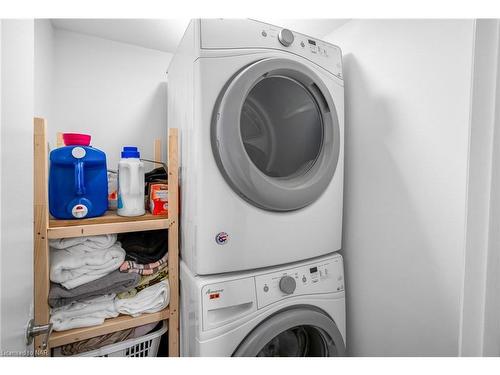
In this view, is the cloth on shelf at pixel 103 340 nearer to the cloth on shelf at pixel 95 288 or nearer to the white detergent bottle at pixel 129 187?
the cloth on shelf at pixel 95 288

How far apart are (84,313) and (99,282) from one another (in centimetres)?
14

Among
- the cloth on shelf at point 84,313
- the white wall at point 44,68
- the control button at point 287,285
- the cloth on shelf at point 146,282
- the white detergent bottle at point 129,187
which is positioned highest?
the white wall at point 44,68

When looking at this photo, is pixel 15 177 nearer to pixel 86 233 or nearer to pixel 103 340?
pixel 86 233

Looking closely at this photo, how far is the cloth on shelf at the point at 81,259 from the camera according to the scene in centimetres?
97

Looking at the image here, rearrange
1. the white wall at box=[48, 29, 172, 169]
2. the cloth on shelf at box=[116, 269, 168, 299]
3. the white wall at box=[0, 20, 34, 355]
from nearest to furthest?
the white wall at box=[0, 20, 34, 355]
the cloth on shelf at box=[116, 269, 168, 299]
the white wall at box=[48, 29, 172, 169]

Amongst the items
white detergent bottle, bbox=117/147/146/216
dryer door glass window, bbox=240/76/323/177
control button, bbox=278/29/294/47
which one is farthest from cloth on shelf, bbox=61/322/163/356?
control button, bbox=278/29/294/47

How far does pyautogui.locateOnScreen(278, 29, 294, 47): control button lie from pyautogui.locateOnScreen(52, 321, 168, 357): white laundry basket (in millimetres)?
1372

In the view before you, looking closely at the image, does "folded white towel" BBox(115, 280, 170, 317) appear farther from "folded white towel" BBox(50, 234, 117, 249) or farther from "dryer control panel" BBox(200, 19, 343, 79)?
"dryer control panel" BBox(200, 19, 343, 79)

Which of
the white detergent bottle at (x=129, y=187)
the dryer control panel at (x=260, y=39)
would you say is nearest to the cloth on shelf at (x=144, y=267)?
the white detergent bottle at (x=129, y=187)

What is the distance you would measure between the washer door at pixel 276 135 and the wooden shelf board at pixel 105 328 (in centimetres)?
70

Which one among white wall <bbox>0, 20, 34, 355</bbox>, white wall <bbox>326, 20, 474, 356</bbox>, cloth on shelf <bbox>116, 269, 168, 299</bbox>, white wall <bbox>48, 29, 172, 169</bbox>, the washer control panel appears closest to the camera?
white wall <bbox>0, 20, 34, 355</bbox>

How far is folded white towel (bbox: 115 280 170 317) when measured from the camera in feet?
3.50
